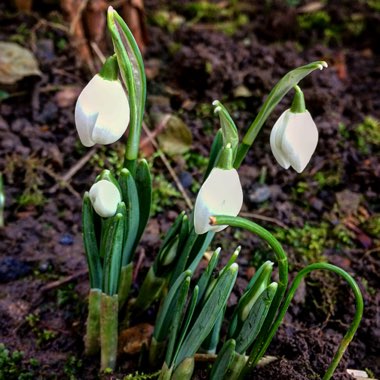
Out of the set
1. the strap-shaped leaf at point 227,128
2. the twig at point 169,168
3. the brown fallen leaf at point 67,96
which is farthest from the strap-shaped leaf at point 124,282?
the brown fallen leaf at point 67,96

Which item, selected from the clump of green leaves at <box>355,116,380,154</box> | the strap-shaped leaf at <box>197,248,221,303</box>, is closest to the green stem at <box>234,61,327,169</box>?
the strap-shaped leaf at <box>197,248,221,303</box>

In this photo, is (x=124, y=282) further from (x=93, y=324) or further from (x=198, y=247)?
(x=198, y=247)

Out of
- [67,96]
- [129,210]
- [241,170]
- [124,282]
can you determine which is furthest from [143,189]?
[67,96]

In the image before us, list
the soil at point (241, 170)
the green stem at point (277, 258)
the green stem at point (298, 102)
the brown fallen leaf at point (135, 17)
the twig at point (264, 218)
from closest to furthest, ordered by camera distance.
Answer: the green stem at point (277, 258), the green stem at point (298, 102), the soil at point (241, 170), the twig at point (264, 218), the brown fallen leaf at point (135, 17)

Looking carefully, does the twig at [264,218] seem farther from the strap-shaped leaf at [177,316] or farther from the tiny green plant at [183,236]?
the strap-shaped leaf at [177,316]

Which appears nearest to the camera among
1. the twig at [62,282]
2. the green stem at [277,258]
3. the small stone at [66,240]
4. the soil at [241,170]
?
the green stem at [277,258]

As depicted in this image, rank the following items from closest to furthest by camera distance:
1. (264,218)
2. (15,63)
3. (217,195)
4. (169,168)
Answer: (217,195) < (264,218) < (169,168) < (15,63)
